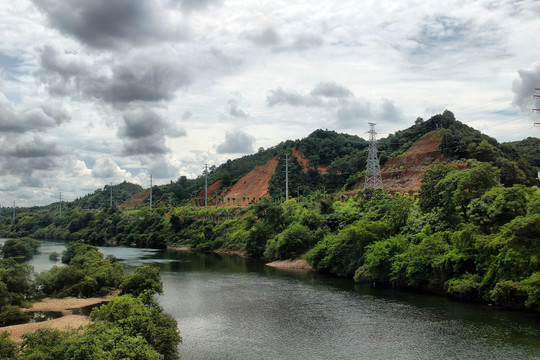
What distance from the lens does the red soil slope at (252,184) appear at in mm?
120231

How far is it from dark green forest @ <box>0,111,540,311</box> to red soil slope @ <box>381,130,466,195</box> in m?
3.09

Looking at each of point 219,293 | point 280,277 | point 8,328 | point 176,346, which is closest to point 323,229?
point 280,277

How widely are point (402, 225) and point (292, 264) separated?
1882 cm

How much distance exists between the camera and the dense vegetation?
18.6 metres

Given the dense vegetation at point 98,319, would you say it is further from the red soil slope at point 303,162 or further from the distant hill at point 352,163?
the red soil slope at point 303,162

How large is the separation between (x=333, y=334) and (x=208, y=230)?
68.4 metres

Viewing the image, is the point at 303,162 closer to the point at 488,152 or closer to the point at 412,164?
the point at 412,164

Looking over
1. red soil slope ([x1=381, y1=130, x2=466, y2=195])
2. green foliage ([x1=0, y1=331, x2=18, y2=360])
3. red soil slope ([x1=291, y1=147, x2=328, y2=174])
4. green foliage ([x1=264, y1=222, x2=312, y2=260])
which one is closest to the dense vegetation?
green foliage ([x1=0, y1=331, x2=18, y2=360])

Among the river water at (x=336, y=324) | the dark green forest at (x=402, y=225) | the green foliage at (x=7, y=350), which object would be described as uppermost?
the dark green forest at (x=402, y=225)

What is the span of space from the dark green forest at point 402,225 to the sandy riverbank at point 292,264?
135cm

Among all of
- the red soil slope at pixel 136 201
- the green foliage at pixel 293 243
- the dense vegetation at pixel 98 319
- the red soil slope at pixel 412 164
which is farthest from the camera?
the red soil slope at pixel 136 201

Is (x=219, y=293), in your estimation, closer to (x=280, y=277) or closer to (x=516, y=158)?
(x=280, y=277)

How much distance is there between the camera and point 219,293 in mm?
41031

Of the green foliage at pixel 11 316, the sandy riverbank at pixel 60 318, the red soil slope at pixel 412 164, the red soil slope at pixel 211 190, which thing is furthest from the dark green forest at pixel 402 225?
the green foliage at pixel 11 316
